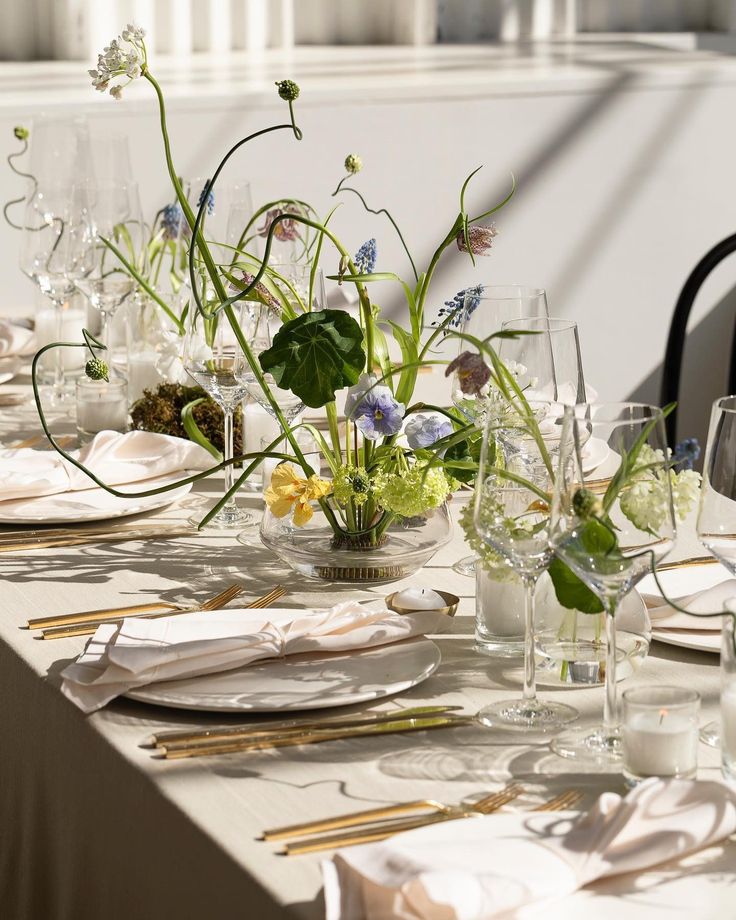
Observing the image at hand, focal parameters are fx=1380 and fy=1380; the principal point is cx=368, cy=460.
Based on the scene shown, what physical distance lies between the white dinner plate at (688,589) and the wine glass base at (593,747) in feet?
0.61

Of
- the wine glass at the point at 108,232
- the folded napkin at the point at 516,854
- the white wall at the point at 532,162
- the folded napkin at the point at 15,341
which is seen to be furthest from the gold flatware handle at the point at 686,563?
the white wall at the point at 532,162

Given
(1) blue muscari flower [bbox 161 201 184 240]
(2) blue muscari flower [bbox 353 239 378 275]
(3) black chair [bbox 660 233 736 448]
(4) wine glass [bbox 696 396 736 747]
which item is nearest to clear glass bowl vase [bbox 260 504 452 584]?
(2) blue muscari flower [bbox 353 239 378 275]

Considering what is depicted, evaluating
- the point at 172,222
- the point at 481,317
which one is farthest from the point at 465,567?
the point at 172,222

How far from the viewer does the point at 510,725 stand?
95 cm

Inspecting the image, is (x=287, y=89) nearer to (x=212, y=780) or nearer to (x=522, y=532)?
(x=522, y=532)

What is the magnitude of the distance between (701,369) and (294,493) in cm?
291

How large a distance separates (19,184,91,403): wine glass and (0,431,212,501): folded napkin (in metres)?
0.40

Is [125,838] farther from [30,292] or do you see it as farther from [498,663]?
[30,292]

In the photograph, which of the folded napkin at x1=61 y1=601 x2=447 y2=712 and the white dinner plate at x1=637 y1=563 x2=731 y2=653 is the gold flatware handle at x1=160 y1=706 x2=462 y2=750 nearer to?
the folded napkin at x1=61 y1=601 x2=447 y2=712

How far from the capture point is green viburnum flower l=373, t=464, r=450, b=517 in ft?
3.83

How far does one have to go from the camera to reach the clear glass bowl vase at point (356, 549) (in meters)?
1.24

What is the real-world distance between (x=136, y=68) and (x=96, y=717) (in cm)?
58

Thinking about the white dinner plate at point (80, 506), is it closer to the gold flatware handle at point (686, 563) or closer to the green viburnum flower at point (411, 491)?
the green viburnum flower at point (411, 491)

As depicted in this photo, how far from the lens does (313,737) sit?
922 mm
